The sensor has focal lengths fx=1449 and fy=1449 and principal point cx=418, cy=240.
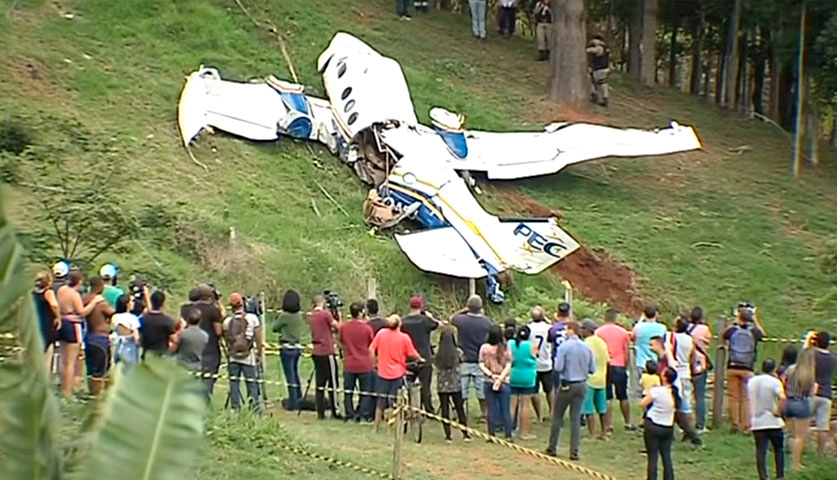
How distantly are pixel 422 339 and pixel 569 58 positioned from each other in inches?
687

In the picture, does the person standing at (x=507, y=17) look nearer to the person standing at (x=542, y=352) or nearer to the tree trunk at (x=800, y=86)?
the tree trunk at (x=800, y=86)

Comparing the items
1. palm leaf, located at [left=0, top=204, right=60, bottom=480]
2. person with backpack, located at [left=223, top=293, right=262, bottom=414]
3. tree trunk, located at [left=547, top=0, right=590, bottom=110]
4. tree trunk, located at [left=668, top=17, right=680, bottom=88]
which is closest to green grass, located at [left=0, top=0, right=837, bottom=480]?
tree trunk, located at [left=547, top=0, right=590, bottom=110]

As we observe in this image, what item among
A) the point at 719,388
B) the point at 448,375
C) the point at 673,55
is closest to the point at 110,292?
the point at 448,375

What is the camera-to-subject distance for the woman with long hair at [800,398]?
1370 centimetres

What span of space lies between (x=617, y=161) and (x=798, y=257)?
484 centimetres

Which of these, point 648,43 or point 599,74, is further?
point 648,43

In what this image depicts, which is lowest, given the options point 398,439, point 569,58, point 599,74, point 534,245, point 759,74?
point 398,439

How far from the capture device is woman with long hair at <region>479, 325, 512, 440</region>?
48.8ft

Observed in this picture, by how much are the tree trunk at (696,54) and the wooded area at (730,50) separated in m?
0.03

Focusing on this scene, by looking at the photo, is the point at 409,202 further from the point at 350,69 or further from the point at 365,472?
the point at 365,472

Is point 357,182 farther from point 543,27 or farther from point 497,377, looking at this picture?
point 497,377

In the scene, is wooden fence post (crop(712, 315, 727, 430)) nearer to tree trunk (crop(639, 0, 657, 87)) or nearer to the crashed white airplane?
the crashed white airplane

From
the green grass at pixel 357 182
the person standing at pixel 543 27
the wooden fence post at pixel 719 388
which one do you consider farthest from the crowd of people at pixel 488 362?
the person standing at pixel 543 27

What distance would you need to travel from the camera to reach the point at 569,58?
31625 millimetres
